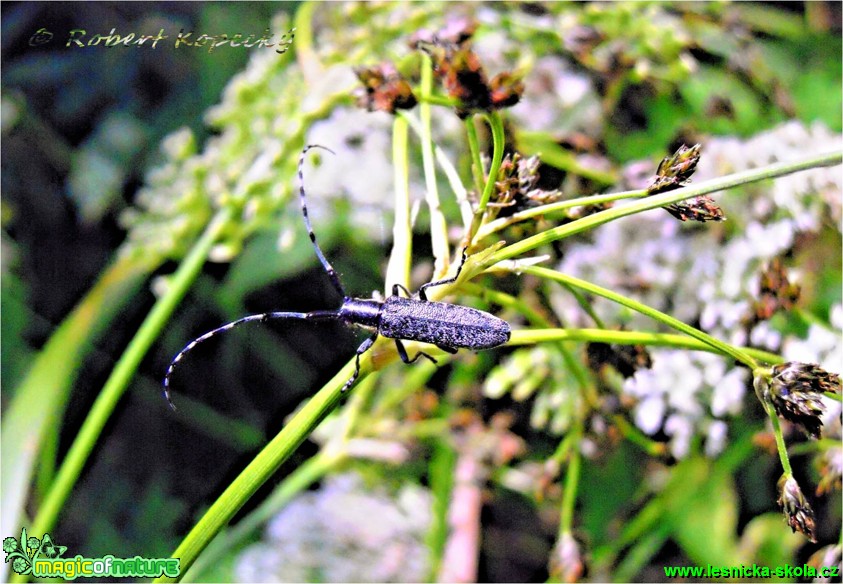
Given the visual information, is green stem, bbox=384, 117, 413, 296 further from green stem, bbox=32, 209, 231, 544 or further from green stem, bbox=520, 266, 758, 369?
green stem, bbox=32, 209, 231, 544

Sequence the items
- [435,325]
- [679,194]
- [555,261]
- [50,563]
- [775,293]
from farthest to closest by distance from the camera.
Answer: [555,261] → [50,563] → [775,293] → [435,325] → [679,194]

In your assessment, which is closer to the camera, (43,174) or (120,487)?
(120,487)

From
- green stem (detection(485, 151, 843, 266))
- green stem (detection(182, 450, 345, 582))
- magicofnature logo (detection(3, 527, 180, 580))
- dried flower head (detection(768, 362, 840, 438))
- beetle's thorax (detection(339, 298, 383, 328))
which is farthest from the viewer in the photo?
green stem (detection(182, 450, 345, 582))

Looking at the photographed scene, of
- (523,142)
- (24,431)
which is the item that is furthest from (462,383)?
(24,431)

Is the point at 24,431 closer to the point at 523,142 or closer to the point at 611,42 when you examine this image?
the point at 523,142

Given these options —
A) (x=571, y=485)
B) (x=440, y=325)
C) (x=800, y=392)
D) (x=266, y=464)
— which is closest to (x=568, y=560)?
(x=571, y=485)

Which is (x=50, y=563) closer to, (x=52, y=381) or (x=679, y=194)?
(x=52, y=381)

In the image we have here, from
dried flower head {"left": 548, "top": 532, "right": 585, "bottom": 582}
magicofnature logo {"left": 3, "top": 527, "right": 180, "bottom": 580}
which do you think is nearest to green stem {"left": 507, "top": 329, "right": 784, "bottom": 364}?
dried flower head {"left": 548, "top": 532, "right": 585, "bottom": 582}
